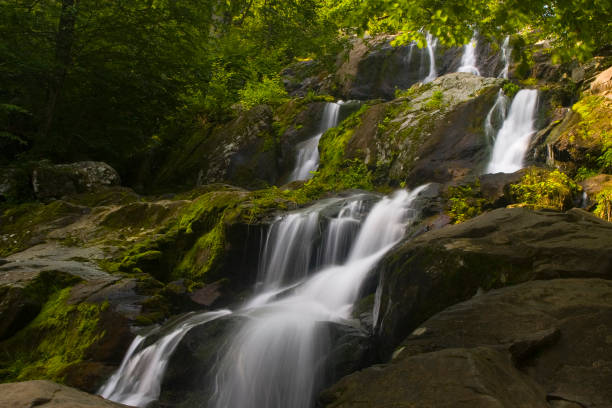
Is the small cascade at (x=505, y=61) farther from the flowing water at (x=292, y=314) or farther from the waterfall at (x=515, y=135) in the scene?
the flowing water at (x=292, y=314)

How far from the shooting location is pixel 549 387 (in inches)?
101

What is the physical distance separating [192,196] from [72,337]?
5.89m

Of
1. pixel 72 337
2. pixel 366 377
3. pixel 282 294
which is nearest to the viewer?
pixel 366 377

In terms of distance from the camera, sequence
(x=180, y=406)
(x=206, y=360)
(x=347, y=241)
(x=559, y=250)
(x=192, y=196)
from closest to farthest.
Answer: (x=559, y=250), (x=180, y=406), (x=206, y=360), (x=347, y=241), (x=192, y=196)

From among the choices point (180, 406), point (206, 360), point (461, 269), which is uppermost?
point (461, 269)

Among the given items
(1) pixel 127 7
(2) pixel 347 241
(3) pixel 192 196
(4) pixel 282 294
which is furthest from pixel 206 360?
(1) pixel 127 7

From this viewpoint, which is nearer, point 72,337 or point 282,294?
point 72,337

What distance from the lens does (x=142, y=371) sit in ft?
17.5

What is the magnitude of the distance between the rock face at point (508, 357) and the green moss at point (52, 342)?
4468 millimetres

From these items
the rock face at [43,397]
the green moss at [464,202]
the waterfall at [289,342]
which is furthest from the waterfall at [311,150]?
the rock face at [43,397]

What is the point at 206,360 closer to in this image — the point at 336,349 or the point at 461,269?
the point at 336,349

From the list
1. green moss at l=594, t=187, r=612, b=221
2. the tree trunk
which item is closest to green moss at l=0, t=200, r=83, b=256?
the tree trunk

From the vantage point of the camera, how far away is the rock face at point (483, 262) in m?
3.79

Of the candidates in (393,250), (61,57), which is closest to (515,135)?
(393,250)
